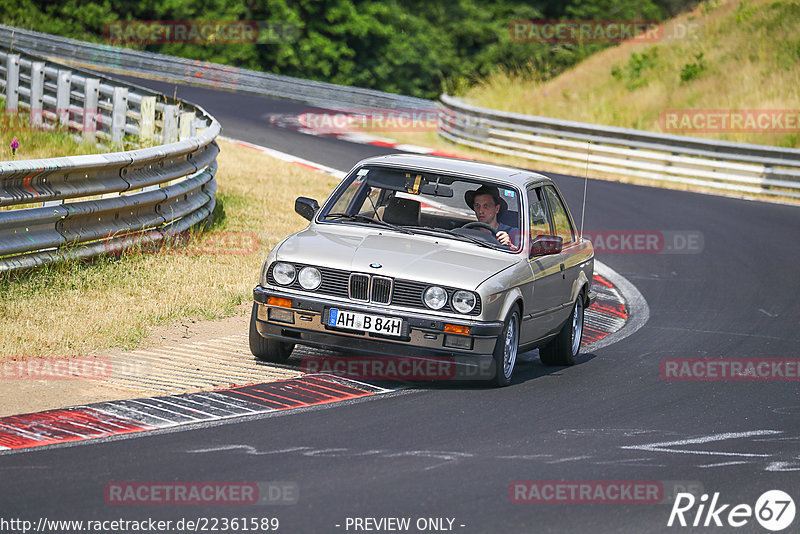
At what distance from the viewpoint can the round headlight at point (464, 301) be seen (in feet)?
26.1

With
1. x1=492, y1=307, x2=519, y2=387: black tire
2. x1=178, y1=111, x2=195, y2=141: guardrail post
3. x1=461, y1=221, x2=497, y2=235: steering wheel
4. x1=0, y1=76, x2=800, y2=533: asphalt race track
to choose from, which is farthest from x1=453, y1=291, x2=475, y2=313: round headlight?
x1=178, y1=111, x2=195, y2=141: guardrail post

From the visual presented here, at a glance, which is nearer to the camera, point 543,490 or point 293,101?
point 543,490

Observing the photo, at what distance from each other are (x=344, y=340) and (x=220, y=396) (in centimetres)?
100

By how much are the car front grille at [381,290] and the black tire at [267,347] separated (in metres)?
0.69

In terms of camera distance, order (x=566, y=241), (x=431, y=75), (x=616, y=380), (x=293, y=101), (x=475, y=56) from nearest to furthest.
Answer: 1. (x=616, y=380)
2. (x=566, y=241)
3. (x=293, y=101)
4. (x=431, y=75)
5. (x=475, y=56)

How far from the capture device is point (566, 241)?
33.1ft

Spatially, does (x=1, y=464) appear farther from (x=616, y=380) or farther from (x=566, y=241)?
(x=566, y=241)

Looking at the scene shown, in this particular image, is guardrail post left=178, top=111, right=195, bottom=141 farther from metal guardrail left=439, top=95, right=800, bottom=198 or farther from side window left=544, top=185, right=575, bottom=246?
metal guardrail left=439, top=95, right=800, bottom=198

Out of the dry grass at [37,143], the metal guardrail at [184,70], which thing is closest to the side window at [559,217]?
the dry grass at [37,143]

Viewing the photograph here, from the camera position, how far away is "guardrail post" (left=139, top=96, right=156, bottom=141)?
17.4m

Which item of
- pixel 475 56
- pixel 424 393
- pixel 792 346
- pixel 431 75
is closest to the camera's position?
pixel 424 393

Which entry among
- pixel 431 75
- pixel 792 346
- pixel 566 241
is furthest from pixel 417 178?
pixel 431 75

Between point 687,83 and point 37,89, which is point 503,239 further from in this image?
point 687,83

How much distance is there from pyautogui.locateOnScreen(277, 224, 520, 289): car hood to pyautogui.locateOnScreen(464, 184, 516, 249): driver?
478 millimetres
